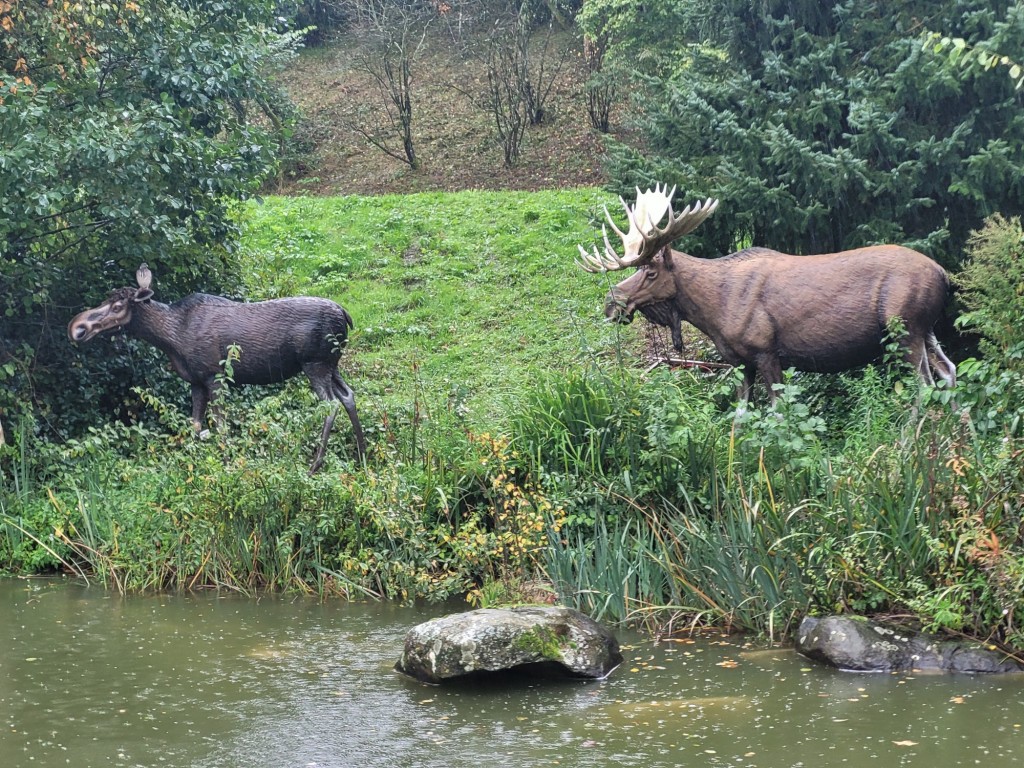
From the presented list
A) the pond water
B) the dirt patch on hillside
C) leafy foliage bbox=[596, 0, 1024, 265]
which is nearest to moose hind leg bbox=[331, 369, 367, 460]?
the pond water

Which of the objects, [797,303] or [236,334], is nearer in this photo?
[797,303]

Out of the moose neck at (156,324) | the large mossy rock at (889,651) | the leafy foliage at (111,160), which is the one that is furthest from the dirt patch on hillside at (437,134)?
the large mossy rock at (889,651)

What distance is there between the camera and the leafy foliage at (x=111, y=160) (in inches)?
447

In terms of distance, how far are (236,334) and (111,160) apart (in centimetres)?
184

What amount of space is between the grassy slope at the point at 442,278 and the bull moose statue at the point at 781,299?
1.51 metres

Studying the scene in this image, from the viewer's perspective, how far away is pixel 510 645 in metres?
6.73

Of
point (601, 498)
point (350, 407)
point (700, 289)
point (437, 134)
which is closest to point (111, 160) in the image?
point (350, 407)

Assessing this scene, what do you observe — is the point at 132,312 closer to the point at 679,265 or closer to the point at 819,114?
the point at 679,265

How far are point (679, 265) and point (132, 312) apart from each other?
4.76m

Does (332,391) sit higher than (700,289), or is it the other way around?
(700,289)

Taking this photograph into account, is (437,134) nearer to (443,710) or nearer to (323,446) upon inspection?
(323,446)

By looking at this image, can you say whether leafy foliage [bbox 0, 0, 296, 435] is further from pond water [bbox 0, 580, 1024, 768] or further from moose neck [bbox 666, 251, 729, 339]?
moose neck [bbox 666, 251, 729, 339]

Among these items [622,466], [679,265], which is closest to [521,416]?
[622,466]

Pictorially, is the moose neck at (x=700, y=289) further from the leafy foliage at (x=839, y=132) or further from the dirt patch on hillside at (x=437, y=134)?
the dirt patch on hillside at (x=437, y=134)
